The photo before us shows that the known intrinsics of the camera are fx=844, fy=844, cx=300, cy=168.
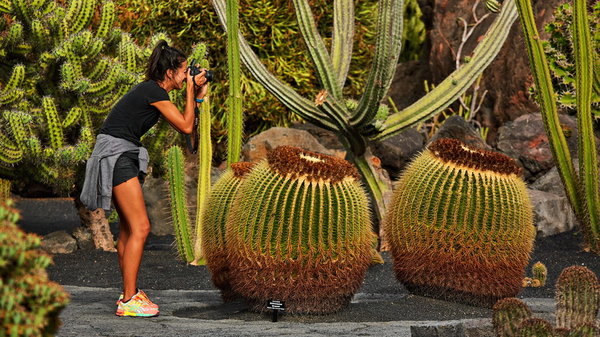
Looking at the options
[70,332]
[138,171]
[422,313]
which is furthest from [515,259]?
[70,332]

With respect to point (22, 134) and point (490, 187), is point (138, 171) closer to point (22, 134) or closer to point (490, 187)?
point (490, 187)

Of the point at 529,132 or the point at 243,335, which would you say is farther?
the point at 529,132

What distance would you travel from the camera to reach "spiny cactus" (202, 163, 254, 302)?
4.85 metres

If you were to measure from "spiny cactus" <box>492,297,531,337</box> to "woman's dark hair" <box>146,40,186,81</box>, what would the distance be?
2.18 m

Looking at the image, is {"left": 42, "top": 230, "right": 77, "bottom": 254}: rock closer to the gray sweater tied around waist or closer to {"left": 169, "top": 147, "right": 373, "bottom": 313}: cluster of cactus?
the gray sweater tied around waist

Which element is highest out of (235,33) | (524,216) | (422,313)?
(235,33)

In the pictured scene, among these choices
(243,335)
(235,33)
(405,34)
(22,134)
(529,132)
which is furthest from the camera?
(405,34)

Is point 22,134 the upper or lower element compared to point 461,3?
lower

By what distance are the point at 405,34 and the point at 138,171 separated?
965 cm

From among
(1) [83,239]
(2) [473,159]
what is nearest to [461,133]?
(1) [83,239]

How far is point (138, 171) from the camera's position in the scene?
14.9 feet

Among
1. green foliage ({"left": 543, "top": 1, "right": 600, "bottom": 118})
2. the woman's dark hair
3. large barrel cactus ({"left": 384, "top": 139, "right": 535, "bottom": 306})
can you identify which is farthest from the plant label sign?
green foliage ({"left": 543, "top": 1, "right": 600, "bottom": 118})

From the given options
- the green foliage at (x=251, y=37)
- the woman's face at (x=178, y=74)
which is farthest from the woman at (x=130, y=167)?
the green foliage at (x=251, y=37)

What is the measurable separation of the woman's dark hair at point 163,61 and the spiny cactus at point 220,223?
729mm
